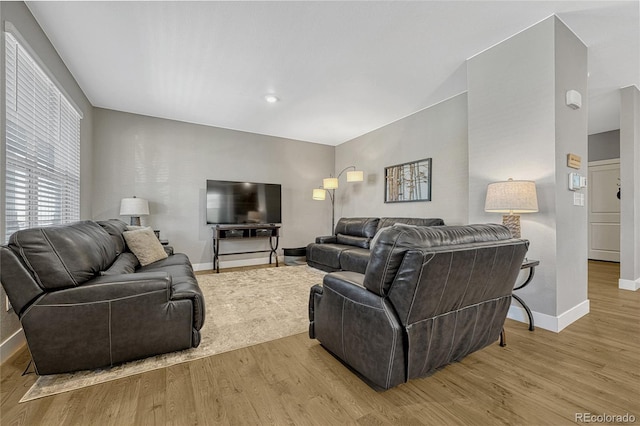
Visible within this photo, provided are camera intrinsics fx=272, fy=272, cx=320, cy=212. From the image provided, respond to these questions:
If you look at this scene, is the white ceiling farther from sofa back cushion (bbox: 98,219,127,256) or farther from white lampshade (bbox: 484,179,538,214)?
sofa back cushion (bbox: 98,219,127,256)

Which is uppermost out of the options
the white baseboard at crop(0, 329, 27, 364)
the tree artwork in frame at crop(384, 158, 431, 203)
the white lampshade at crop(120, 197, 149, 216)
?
the tree artwork in frame at crop(384, 158, 431, 203)

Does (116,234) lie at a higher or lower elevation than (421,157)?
lower

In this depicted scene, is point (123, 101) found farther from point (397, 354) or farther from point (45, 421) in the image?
point (397, 354)

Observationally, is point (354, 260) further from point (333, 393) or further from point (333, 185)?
point (333, 393)

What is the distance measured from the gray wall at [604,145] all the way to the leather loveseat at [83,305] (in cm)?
800

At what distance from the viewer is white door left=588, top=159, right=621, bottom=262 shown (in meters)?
5.55

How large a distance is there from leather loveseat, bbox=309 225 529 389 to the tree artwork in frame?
2712 millimetres

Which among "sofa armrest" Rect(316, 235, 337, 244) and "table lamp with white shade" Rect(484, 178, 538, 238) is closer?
"table lamp with white shade" Rect(484, 178, 538, 238)

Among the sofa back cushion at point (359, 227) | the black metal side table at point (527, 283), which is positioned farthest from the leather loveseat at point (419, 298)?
the sofa back cushion at point (359, 227)

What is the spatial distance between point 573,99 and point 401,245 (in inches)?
97.0

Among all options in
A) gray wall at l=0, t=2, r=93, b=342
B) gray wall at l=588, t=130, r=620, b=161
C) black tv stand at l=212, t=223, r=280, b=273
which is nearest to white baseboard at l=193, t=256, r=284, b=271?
black tv stand at l=212, t=223, r=280, b=273

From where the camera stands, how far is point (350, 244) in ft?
15.7

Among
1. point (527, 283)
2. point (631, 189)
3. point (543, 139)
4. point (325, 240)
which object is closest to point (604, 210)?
point (631, 189)

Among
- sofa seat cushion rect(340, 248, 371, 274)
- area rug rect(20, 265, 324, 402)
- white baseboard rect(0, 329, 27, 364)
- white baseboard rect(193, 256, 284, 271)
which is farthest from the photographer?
white baseboard rect(193, 256, 284, 271)
